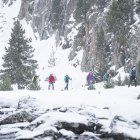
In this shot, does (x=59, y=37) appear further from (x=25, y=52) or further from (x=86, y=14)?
(x=25, y=52)

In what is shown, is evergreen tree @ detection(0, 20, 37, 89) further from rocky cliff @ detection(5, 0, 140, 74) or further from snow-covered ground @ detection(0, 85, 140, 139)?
rocky cliff @ detection(5, 0, 140, 74)

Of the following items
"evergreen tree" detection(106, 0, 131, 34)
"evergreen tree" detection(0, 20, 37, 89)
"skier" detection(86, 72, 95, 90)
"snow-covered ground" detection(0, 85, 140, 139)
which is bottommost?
"snow-covered ground" detection(0, 85, 140, 139)

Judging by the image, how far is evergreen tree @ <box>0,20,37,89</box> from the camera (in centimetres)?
4196

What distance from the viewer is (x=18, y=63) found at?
43562 millimetres

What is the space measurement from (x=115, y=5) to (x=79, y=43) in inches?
961

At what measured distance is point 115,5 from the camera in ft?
181

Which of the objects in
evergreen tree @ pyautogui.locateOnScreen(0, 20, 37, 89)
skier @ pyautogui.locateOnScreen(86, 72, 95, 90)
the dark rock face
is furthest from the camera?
the dark rock face

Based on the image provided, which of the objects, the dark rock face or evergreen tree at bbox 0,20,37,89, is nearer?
evergreen tree at bbox 0,20,37,89

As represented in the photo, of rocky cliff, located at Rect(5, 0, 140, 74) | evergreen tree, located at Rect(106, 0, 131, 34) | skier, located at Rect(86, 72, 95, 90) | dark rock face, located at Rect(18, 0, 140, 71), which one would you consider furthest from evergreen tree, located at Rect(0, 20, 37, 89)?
dark rock face, located at Rect(18, 0, 140, 71)

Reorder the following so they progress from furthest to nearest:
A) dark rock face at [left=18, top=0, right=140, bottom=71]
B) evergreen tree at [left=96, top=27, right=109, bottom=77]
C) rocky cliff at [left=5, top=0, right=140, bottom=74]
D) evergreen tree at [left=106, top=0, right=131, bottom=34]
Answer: evergreen tree at [left=96, top=27, right=109, bottom=77] < dark rock face at [left=18, top=0, right=140, bottom=71] < rocky cliff at [left=5, top=0, right=140, bottom=74] < evergreen tree at [left=106, top=0, right=131, bottom=34]

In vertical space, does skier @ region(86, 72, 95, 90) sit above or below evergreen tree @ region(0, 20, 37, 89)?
below

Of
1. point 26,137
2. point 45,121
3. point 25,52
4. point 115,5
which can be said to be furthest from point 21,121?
point 115,5

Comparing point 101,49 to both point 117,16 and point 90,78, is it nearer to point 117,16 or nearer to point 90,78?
point 117,16

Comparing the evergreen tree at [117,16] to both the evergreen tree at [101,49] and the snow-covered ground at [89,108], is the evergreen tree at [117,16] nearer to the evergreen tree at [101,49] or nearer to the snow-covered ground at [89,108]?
the evergreen tree at [101,49]
